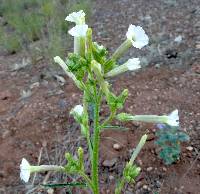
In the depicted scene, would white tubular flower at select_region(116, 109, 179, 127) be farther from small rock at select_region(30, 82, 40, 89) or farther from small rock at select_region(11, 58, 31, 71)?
small rock at select_region(11, 58, 31, 71)

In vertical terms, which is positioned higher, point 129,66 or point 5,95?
point 5,95

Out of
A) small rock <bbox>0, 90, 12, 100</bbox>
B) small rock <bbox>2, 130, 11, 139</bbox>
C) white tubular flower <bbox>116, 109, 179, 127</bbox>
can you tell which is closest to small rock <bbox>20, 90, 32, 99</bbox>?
small rock <bbox>0, 90, 12, 100</bbox>

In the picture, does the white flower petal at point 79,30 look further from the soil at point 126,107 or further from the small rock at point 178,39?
the small rock at point 178,39

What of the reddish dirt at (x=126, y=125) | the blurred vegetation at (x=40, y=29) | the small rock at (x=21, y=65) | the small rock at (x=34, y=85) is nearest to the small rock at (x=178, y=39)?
the reddish dirt at (x=126, y=125)

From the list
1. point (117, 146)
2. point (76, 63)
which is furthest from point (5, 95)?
point (76, 63)

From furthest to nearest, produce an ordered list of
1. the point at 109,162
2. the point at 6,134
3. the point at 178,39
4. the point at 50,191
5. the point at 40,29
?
the point at 40,29
the point at 178,39
the point at 6,134
the point at 109,162
the point at 50,191

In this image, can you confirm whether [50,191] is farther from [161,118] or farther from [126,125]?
[161,118]
